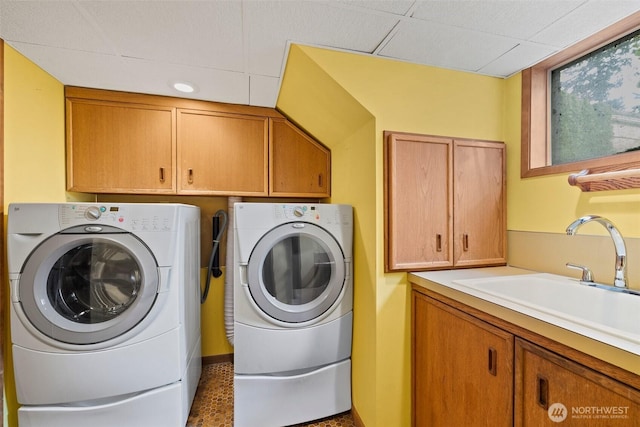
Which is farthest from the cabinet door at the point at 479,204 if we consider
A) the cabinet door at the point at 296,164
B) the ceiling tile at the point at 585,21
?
the cabinet door at the point at 296,164

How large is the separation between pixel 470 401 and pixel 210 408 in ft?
5.17

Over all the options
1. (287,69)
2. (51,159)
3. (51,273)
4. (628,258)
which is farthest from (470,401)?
(51,159)

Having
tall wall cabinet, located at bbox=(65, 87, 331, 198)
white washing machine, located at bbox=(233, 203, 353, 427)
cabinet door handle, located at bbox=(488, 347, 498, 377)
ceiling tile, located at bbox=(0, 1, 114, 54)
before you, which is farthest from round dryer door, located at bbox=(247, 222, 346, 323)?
ceiling tile, located at bbox=(0, 1, 114, 54)

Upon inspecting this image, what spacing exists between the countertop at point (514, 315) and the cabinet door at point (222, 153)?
4.41 feet

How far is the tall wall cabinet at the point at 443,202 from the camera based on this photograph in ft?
4.77

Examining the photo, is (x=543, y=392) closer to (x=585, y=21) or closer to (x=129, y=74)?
(x=585, y=21)

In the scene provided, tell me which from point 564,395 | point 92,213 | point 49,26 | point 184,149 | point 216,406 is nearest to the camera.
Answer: point 564,395

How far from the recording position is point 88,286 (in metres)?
1.38

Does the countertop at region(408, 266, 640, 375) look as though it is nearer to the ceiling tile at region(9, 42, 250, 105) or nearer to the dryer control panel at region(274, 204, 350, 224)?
the dryer control panel at region(274, 204, 350, 224)

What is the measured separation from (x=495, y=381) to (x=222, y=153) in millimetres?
2035

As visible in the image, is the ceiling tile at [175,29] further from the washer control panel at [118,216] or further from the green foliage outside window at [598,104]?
the green foliage outside window at [598,104]

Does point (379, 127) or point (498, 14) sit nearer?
point (498, 14)

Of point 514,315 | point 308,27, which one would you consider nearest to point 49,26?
point 308,27

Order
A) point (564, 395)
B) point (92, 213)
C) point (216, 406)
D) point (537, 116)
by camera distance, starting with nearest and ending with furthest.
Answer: point (564, 395), point (92, 213), point (537, 116), point (216, 406)
